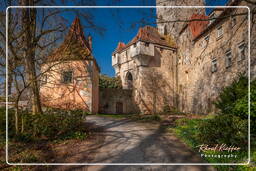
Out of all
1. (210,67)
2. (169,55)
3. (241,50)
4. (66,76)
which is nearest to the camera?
(169,55)

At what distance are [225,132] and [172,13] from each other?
2746 mm

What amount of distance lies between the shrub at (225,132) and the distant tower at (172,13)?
2.27 meters

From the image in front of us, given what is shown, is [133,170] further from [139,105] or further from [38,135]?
[38,135]

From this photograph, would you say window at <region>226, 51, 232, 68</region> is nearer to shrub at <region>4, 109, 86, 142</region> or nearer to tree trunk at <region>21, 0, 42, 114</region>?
shrub at <region>4, 109, 86, 142</region>

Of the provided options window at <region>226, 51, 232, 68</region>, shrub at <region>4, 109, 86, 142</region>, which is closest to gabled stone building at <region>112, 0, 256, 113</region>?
window at <region>226, 51, 232, 68</region>

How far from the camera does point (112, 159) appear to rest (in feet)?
10.3

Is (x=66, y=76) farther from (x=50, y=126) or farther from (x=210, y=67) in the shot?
(x=210, y=67)

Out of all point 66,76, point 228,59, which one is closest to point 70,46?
point 66,76

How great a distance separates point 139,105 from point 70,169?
2507 millimetres

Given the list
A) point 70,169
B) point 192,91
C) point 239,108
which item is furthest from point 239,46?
point 70,169

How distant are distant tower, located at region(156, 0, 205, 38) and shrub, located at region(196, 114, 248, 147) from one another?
2.27 m

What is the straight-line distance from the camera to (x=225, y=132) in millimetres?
2830

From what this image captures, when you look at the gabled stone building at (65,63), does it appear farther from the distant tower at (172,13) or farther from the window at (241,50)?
the window at (241,50)

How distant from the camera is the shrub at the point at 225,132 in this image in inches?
104
